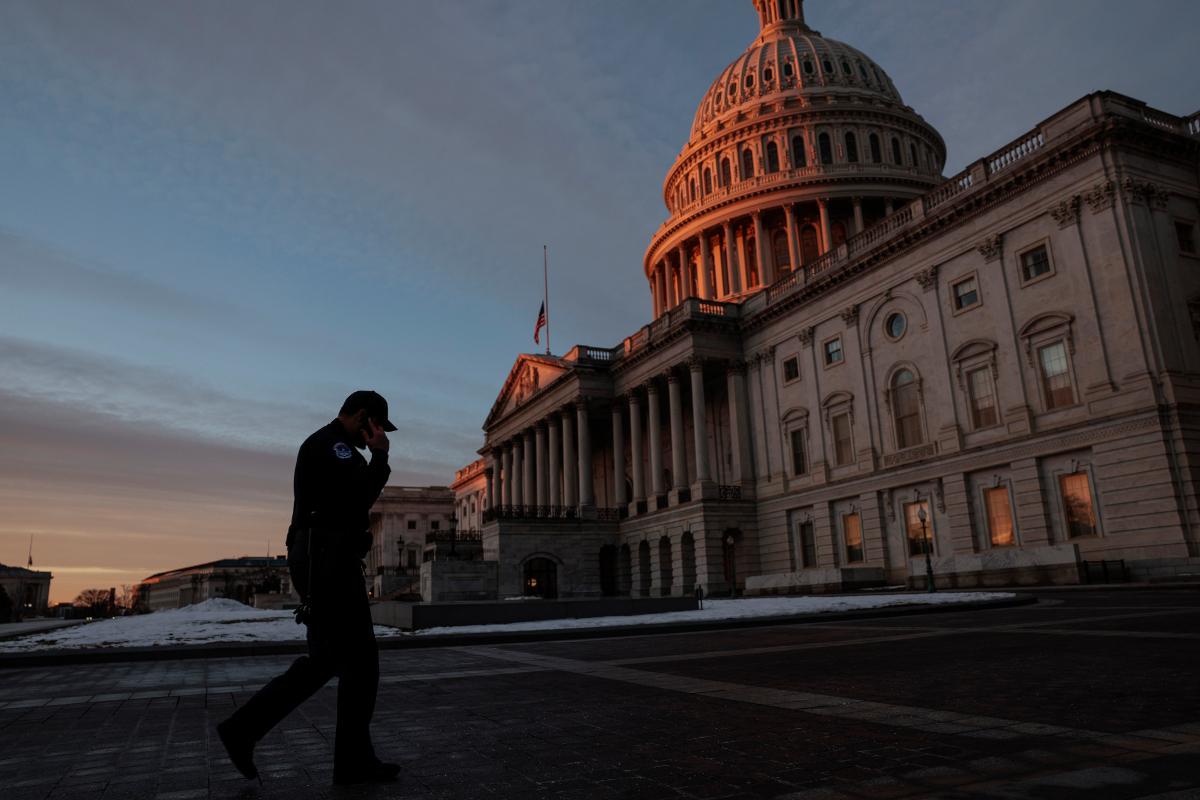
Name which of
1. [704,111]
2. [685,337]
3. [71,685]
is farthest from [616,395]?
[71,685]

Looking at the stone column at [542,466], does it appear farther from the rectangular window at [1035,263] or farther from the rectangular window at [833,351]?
the rectangular window at [1035,263]

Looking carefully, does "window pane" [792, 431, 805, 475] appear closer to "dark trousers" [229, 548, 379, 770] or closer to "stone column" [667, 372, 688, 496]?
"stone column" [667, 372, 688, 496]

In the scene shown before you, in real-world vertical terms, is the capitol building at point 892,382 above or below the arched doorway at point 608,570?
above

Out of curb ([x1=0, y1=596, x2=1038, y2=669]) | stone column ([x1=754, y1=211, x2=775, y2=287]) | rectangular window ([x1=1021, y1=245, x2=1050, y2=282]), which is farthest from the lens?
stone column ([x1=754, y1=211, x2=775, y2=287])

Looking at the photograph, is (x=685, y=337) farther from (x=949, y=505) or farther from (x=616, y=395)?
(x=949, y=505)

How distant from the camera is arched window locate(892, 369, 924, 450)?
39812mm

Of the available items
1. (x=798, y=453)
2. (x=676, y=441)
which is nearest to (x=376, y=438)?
(x=798, y=453)

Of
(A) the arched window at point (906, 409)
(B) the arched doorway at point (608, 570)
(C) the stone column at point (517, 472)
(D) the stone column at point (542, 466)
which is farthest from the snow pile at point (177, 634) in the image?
(C) the stone column at point (517, 472)

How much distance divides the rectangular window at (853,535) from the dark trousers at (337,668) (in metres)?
40.4

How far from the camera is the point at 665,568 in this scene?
175ft

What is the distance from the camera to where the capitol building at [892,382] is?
30.0 m

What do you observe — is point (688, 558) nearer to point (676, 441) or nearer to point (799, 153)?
point (676, 441)

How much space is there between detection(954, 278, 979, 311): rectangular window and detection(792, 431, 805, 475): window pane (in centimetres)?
1258

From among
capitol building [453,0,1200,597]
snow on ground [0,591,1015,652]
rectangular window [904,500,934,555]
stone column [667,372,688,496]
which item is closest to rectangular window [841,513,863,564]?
capitol building [453,0,1200,597]
